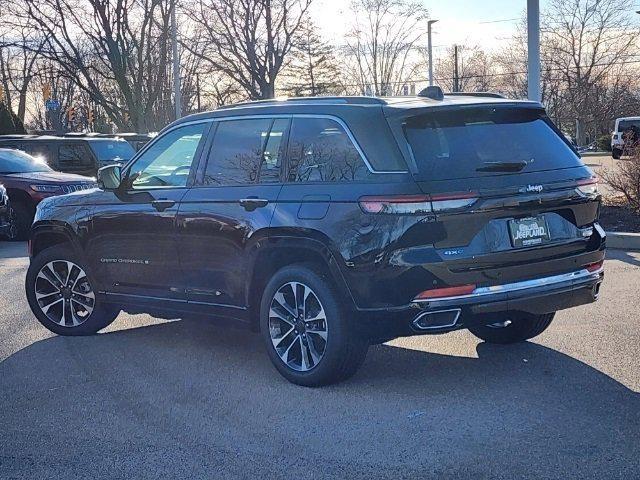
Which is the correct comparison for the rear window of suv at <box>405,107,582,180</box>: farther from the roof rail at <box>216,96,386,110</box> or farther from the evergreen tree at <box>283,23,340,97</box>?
the evergreen tree at <box>283,23,340,97</box>

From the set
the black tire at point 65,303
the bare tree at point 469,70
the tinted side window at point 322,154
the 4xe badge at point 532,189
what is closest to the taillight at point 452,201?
the 4xe badge at point 532,189

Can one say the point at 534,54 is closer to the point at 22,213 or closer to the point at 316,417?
the point at 22,213

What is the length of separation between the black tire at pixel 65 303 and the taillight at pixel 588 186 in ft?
12.7

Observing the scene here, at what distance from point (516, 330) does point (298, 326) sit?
1.76 metres

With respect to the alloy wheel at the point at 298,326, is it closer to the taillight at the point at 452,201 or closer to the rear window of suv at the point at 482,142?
the taillight at the point at 452,201

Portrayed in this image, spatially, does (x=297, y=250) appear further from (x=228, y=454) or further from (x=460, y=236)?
(x=228, y=454)

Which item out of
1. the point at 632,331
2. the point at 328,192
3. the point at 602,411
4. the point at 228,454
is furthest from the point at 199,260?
the point at 632,331

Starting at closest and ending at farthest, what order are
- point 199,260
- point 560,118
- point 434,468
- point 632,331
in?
point 434,468
point 199,260
point 632,331
point 560,118

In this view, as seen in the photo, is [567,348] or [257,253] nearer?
[257,253]

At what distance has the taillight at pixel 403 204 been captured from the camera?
4.97m

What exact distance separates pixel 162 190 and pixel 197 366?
134cm

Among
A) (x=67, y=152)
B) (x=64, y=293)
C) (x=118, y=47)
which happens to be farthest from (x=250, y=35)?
(x=64, y=293)

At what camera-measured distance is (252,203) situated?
582 centimetres

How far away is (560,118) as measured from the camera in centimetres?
6788
